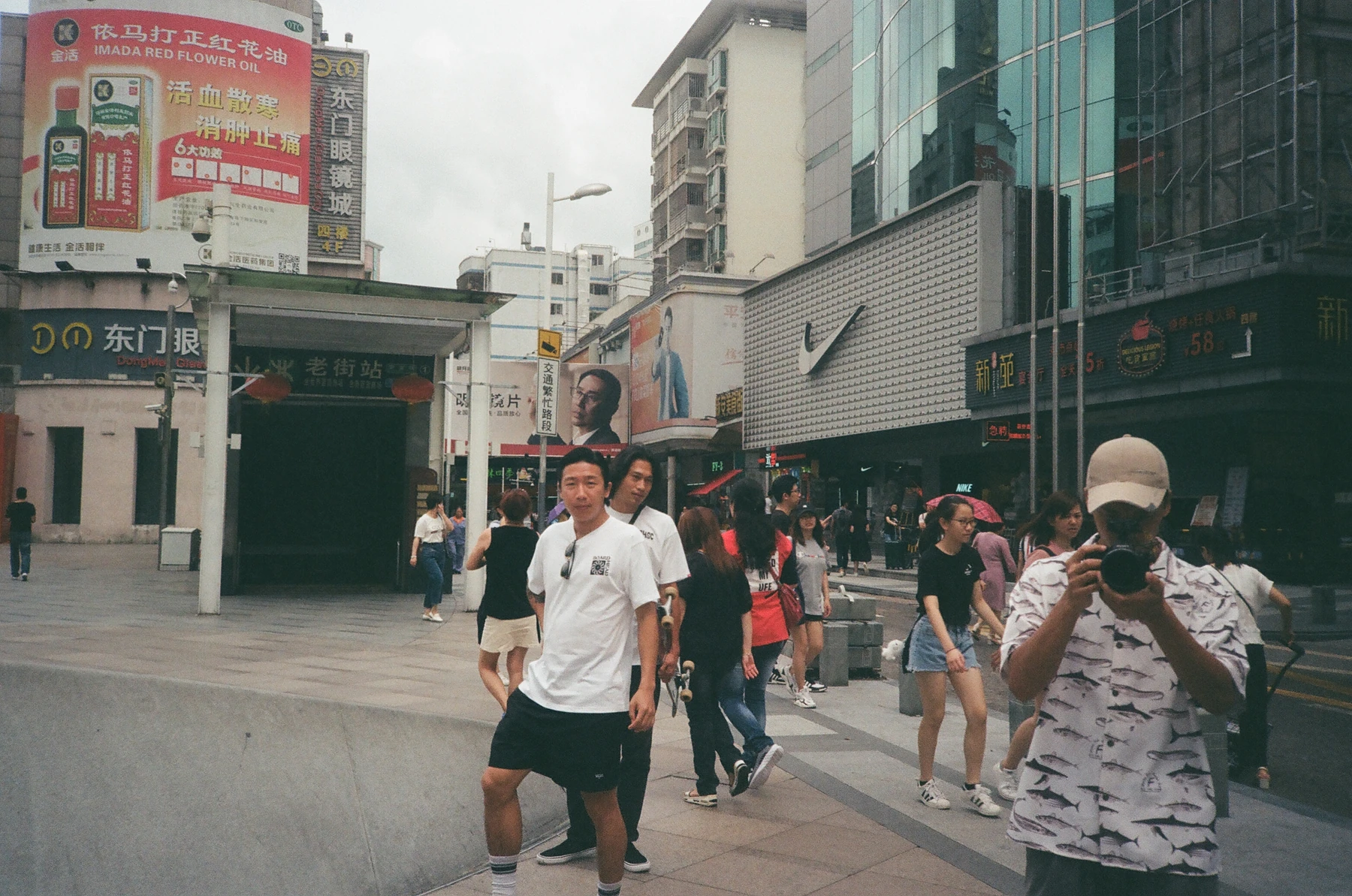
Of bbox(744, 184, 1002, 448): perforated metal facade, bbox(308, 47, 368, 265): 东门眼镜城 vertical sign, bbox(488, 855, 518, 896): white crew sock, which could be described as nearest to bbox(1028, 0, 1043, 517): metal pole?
bbox(744, 184, 1002, 448): perforated metal facade

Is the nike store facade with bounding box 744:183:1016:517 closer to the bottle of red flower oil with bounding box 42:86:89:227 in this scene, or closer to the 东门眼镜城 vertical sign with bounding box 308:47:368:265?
the 东门眼镜城 vertical sign with bounding box 308:47:368:265

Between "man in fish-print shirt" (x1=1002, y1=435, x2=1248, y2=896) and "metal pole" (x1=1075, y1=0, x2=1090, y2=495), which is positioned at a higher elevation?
"metal pole" (x1=1075, y1=0, x2=1090, y2=495)

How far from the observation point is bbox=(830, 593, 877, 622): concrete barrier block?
11266 mm

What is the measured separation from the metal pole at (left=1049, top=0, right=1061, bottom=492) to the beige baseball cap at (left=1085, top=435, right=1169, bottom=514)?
62.2 ft

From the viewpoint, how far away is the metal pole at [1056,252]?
21719mm

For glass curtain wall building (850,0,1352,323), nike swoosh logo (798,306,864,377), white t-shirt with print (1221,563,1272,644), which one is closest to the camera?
white t-shirt with print (1221,563,1272,644)

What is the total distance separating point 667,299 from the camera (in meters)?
46.9

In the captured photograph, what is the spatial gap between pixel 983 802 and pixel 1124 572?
401 cm

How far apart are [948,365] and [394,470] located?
15.0 metres

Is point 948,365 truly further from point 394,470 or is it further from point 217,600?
point 217,600

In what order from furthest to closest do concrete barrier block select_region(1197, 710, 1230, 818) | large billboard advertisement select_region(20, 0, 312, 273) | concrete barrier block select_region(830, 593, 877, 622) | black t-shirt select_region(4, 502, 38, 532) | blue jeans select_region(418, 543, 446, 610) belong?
1. large billboard advertisement select_region(20, 0, 312, 273)
2. black t-shirt select_region(4, 502, 38, 532)
3. blue jeans select_region(418, 543, 446, 610)
4. concrete barrier block select_region(830, 593, 877, 622)
5. concrete barrier block select_region(1197, 710, 1230, 818)

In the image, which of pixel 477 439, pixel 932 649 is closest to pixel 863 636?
pixel 932 649

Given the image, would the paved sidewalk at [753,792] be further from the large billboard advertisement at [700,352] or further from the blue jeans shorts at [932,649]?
the large billboard advertisement at [700,352]

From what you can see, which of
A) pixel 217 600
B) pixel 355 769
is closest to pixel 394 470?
pixel 217 600
